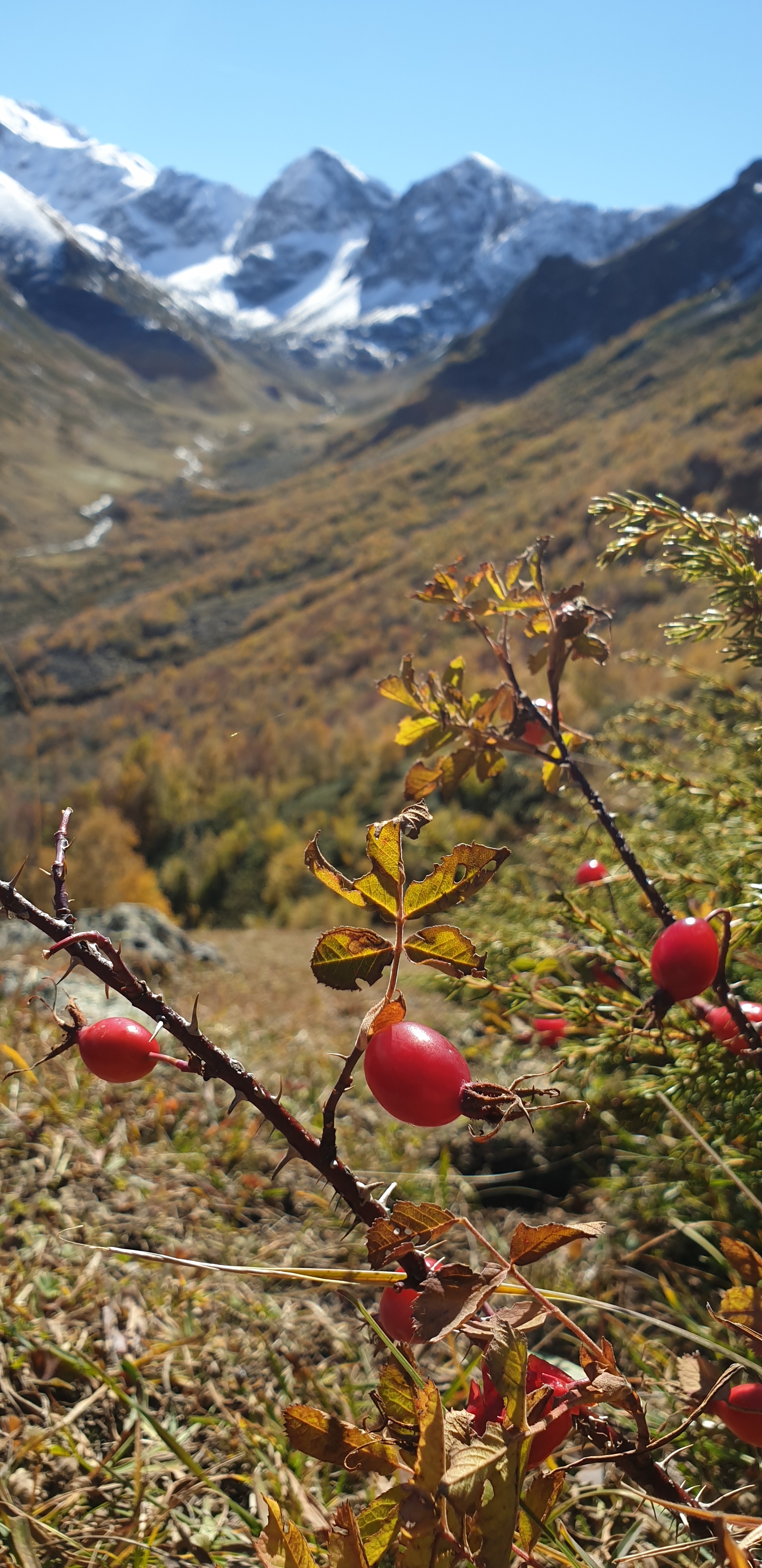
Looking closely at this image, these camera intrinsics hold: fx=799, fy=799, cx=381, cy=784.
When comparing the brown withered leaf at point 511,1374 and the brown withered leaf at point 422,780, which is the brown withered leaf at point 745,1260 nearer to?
the brown withered leaf at point 511,1374

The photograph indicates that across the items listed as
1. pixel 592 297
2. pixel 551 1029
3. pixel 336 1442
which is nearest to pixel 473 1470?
pixel 336 1442

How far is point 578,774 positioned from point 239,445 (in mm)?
72173

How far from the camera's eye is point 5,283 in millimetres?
81562

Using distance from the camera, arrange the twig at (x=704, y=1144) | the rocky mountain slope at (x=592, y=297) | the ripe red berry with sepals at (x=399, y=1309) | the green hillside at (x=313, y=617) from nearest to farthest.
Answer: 1. the ripe red berry with sepals at (x=399, y=1309)
2. the twig at (x=704, y=1144)
3. the green hillside at (x=313, y=617)
4. the rocky mountain slope at (x=592, y=297)

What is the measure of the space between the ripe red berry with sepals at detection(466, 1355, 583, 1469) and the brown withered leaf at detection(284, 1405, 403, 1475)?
0.18 feet

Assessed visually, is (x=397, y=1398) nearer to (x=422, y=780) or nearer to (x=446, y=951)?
(x=446, y=951)

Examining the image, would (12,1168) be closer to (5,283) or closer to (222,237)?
(5,283)

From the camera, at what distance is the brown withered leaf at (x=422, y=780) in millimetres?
779

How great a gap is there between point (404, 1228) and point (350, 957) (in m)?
0.14

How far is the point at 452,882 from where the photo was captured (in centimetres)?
47

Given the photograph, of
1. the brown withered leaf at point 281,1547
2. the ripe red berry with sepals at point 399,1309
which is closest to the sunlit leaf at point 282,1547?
the brown withered leaf at point 281,1547

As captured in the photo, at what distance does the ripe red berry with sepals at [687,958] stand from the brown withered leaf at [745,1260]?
20cm

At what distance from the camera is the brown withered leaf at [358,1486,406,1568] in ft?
1.35

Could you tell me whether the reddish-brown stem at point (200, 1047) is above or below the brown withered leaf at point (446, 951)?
below
